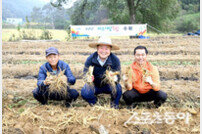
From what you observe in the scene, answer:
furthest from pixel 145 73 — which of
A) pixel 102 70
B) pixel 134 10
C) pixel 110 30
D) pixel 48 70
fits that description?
pixel 134 10

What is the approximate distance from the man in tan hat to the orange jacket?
10.5 inches

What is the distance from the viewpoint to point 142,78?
2854 mm

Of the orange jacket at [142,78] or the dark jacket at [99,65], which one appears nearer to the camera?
the orange jacket at [142,78]

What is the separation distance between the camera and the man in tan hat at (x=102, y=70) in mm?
2928

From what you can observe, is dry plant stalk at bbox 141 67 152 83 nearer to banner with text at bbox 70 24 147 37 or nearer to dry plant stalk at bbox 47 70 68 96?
dry plant stalk at bbox 47 70 68 96

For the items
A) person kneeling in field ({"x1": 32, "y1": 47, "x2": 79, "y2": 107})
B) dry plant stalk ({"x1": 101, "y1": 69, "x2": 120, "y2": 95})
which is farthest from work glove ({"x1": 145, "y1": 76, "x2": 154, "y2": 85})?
person kneeling in field ({"x1": 32, "y1": 47, "x2": 79, "y2": 107})

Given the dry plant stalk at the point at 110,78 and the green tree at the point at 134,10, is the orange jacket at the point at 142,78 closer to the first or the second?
the dry plant stalk at the point at 110,78

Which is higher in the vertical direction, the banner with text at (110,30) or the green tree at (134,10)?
the green tree at (134,10)

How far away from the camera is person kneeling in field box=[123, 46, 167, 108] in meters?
2.82

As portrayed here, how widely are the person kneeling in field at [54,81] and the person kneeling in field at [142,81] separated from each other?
890mm

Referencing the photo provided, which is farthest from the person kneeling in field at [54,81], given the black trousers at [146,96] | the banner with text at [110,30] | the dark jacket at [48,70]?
the banner with text at [110,30]

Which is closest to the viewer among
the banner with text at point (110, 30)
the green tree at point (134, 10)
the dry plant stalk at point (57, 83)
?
the dry plant stalk at point (57, 83)

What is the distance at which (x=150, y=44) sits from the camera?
9.13m

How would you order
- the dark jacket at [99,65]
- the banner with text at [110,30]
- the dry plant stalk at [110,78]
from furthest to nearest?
the banner with text at [110,30], the dark jacket at [99,65], the dry plant stalk at [110,78]
